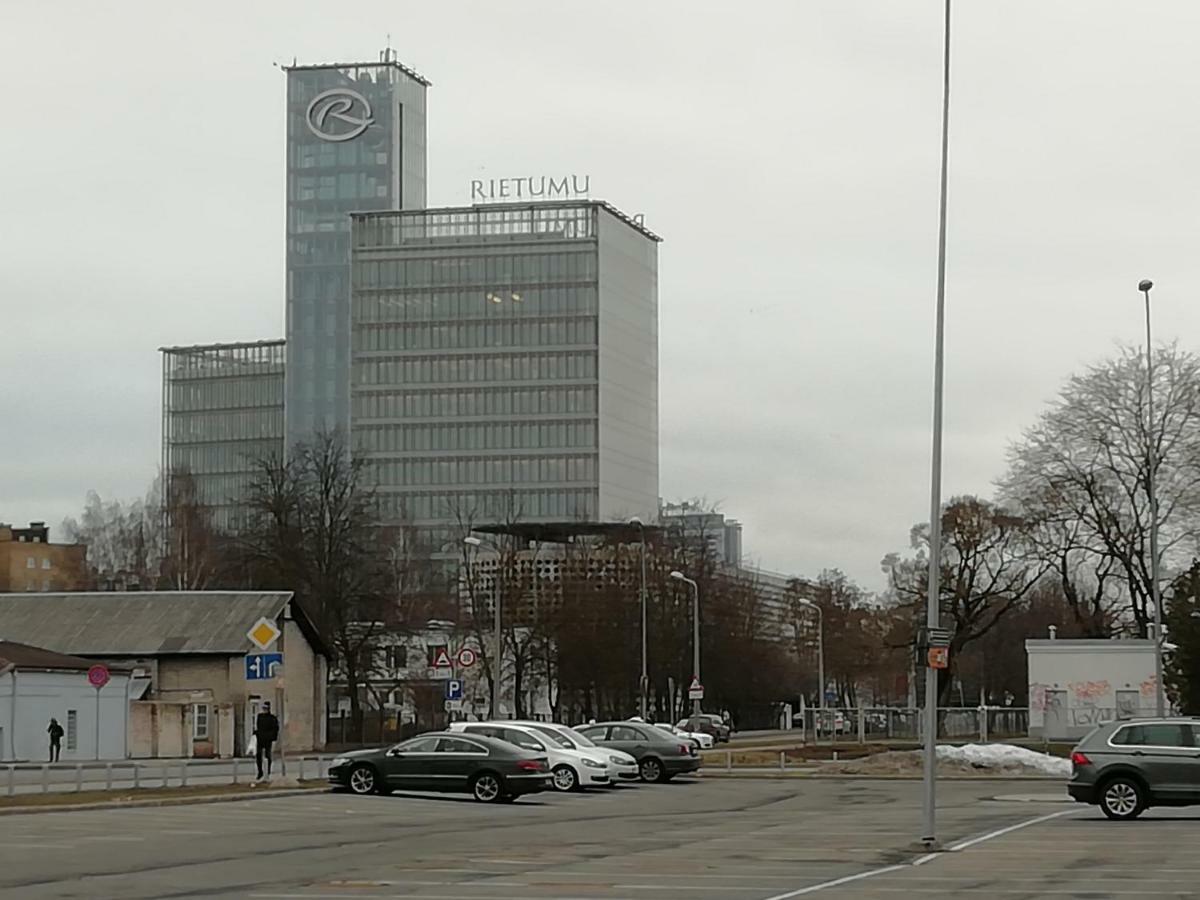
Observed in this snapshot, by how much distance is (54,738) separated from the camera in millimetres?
57625

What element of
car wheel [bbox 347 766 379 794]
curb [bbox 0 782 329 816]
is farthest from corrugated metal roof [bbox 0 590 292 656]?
car wheel [bbox 347 766 379 794]

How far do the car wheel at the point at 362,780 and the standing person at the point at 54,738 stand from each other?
22.7m

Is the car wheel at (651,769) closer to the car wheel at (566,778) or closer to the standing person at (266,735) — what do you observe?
the car wheel at (566,778)

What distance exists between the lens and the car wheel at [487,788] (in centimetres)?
3634

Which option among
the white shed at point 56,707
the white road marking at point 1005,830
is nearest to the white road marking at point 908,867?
the white road marking at point 1005,830

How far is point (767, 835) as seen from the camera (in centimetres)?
2766

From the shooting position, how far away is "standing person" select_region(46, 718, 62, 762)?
189 ft

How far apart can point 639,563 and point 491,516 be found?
182 ft

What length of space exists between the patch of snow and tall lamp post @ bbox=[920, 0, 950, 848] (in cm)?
2386

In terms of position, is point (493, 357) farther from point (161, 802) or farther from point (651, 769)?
point (161, 802)

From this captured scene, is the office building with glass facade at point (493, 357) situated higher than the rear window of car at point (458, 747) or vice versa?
the office building with glass facade at point (493, 357)

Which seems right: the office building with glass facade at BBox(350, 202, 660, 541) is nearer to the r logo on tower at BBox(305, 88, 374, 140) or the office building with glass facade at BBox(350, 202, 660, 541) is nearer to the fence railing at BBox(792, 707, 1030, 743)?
the r logo on tower at BBox(305, 88, 374, 140)

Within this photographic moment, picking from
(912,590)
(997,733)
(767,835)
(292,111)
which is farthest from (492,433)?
(767,835)

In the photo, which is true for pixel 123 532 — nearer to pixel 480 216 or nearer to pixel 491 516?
pixel 491 516
